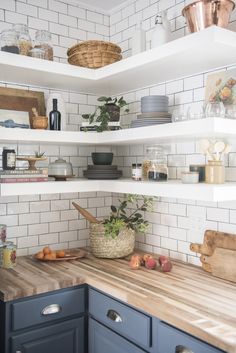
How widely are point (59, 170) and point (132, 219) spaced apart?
1.99ft

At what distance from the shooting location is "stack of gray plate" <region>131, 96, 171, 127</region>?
7.54ft

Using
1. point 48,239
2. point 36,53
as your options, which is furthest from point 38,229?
point 36,53

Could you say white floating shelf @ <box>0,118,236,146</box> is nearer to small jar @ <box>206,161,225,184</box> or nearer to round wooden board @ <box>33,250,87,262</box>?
small jar @ <box>206,161,225,184</box>

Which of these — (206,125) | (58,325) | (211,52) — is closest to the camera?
(206,125)

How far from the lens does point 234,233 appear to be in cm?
219

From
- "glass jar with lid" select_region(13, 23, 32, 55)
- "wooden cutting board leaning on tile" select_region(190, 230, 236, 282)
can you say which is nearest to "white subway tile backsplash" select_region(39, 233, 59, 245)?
"wooden cutting board leaning on tile" select_region(190, 230, 236, 282)

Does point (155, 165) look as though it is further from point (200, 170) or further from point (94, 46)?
point (94, 46)

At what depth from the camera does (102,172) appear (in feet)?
8.67

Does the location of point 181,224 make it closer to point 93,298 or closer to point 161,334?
point 93,298

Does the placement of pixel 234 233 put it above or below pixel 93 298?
above

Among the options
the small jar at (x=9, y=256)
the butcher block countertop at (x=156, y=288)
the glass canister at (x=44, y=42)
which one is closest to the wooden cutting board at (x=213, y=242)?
the butcher block countertop at (x=156, y=288)

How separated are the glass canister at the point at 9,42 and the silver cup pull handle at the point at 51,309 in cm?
150

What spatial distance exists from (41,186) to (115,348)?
1.03 m

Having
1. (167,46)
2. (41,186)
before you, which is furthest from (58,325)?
(167,46)
